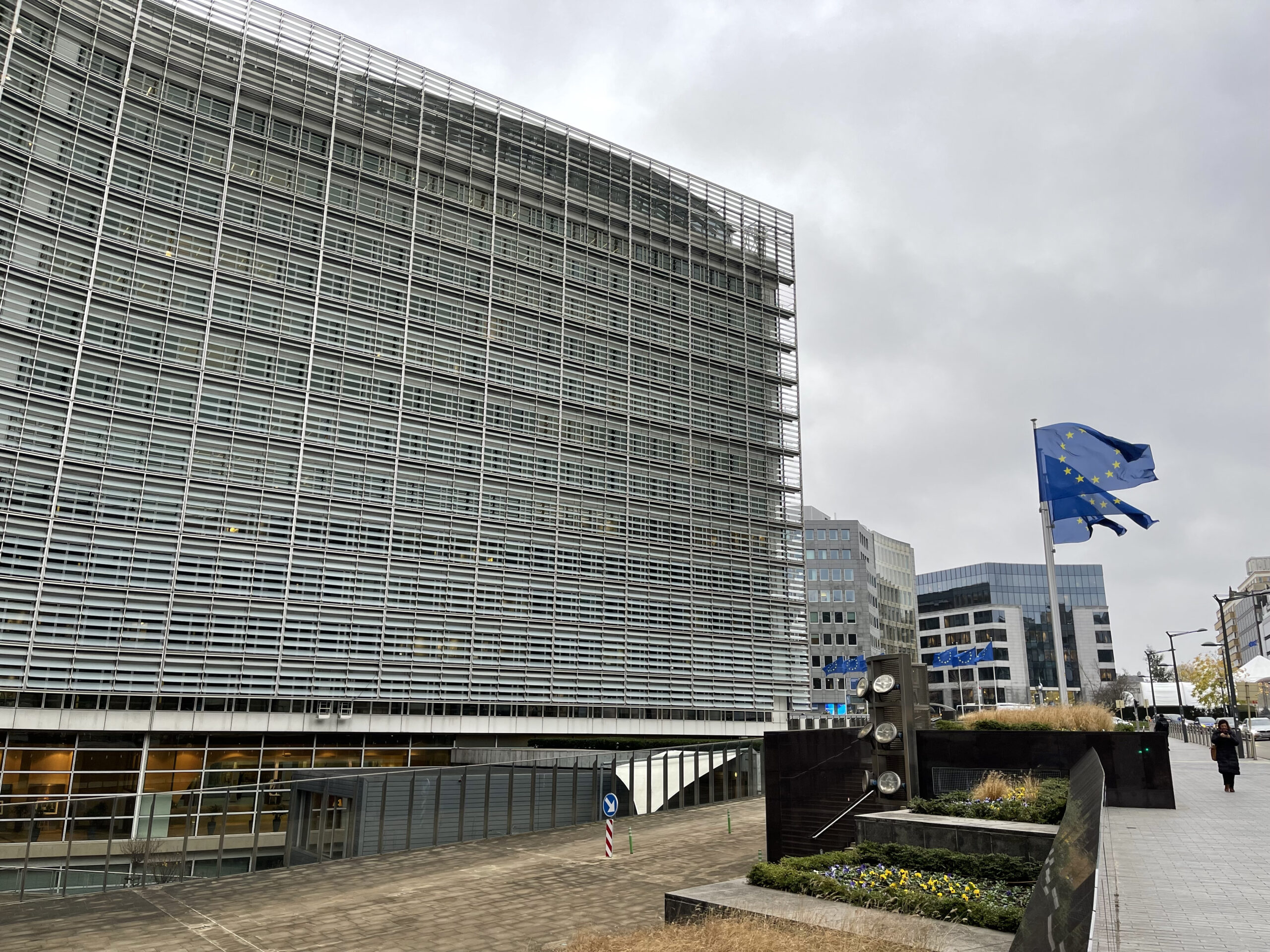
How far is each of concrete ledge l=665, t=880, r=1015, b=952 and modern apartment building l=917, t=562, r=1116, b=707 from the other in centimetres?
14203

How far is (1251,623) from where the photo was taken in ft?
531

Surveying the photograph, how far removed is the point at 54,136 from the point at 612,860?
36691 millimetres

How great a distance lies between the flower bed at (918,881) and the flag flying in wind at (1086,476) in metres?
19.6

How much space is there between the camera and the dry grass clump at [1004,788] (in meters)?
17.8

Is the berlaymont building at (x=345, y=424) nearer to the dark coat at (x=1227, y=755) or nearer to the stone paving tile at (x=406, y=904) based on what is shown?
the stone paving tile at (x=406, y=904)

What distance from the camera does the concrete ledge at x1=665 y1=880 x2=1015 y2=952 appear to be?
10.1 m

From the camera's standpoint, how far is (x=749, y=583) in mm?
53688

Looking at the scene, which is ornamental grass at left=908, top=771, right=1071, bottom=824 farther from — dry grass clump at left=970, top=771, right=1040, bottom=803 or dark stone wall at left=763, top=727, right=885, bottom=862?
dark stone wall at left=763, top=727, right=885, bottom=862

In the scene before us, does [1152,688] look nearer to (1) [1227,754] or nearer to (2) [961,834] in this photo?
(1) [1227,754]

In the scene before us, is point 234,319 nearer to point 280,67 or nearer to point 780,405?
point 280,67

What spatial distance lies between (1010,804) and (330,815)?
60.7ft

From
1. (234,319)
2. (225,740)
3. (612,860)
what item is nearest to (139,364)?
(234,319)

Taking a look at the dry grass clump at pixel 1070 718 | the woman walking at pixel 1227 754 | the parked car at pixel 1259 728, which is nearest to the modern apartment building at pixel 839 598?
the parked car at pixel 1259 728

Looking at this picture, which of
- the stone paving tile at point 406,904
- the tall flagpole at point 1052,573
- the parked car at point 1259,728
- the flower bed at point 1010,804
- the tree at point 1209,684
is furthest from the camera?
the tree at point 1209,684
